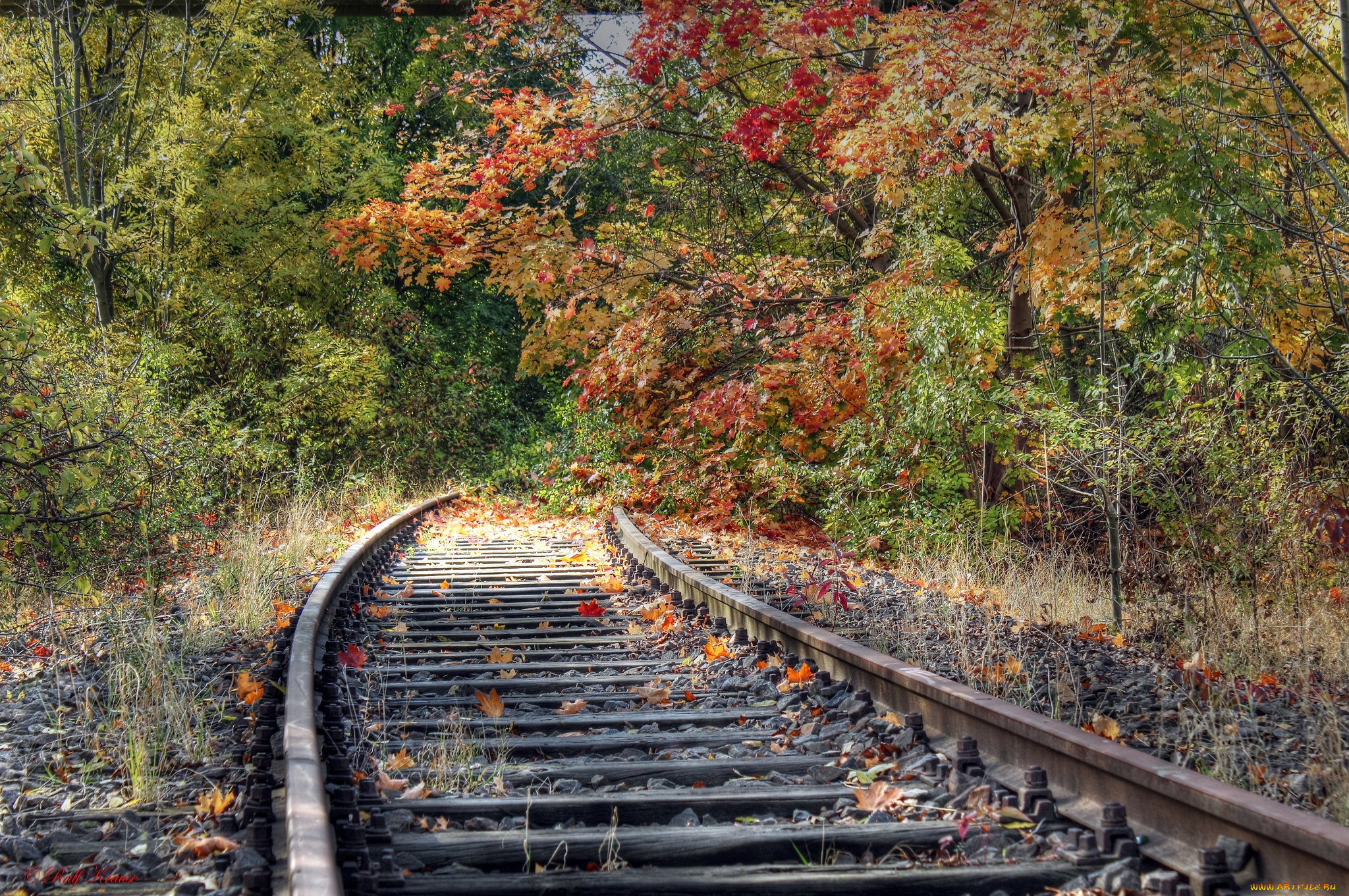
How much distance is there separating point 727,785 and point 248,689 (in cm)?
207

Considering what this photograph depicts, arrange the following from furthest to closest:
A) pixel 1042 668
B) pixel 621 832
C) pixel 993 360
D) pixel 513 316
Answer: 1. pixel 513 316
2. pixel 993 360
3. pixel 1042 668
4. pixel 621 832

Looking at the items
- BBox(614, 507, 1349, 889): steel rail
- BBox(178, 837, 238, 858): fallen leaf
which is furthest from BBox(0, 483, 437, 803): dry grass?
BBox(614, 507, 1349, 889): steel rail

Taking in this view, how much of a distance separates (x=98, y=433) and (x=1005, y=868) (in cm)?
552

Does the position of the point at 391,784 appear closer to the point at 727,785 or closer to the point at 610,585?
the point at 727,785

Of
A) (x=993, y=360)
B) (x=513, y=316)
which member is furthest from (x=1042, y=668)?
(x=513, y=316)

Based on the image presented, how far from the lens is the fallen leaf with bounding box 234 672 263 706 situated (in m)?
4.05

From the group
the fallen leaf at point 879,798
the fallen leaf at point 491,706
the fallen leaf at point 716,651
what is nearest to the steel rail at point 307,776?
the fallen leaf at point 491,706

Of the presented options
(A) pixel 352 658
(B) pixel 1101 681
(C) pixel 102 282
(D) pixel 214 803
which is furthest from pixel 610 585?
(C) pixel 102 282

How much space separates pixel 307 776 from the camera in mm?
2770

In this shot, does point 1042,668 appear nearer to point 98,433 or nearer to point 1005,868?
point 1005,868

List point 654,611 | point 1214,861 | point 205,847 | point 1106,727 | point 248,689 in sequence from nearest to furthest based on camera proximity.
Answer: point 1214,861 → point 205,847 → point 1106,727 → point 248,689 → point 654,611

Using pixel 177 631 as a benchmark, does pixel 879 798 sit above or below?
below

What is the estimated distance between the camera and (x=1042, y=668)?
4.43 meters

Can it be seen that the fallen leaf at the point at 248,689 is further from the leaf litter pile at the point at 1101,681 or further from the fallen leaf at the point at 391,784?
the leaf litter pile at the point at 1101,681
